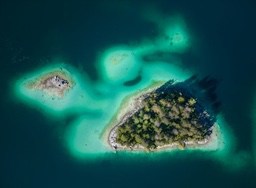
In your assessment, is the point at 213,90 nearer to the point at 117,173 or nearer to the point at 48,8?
the point at 117,173

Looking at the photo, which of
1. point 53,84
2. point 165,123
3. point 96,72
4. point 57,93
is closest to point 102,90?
point 96,72

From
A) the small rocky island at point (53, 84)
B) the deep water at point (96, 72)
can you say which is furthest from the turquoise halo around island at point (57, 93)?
the deep water at point (96, 72)

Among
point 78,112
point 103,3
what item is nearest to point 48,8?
point 103,3

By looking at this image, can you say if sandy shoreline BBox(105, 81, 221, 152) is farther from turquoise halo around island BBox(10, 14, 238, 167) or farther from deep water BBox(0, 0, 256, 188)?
deep water BBox(0, 0, 256, 188)

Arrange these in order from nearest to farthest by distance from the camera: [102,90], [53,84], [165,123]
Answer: [165,123] → [53,84] → [102,90]

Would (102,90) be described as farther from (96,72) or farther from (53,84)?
(53,84)

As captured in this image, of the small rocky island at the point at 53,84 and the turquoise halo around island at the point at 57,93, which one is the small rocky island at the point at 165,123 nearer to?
the turquoise halo around island at the point at 57,93
